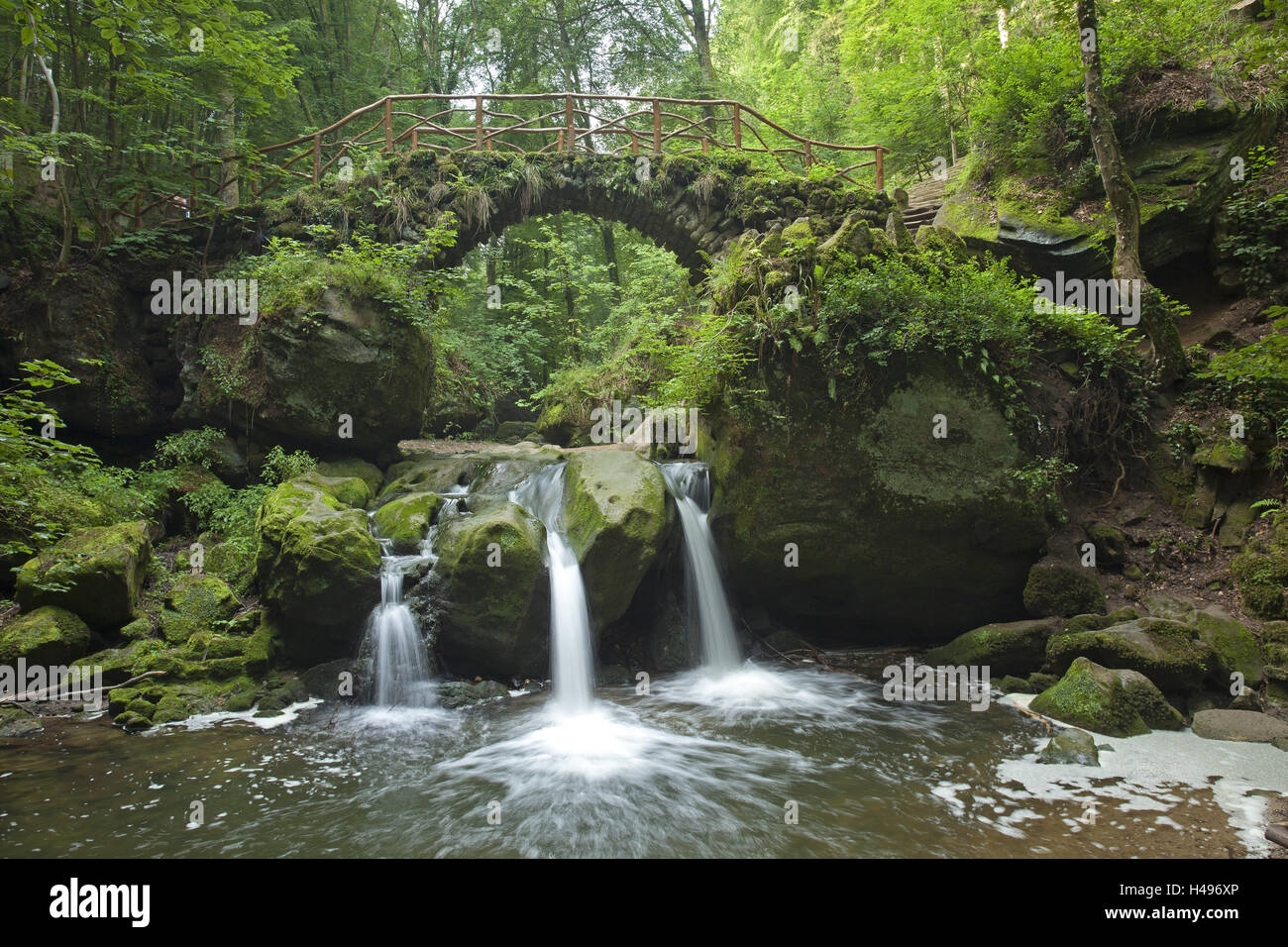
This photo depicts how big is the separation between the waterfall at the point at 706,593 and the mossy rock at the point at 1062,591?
3.55 metres

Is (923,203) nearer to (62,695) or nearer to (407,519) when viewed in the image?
(407,519)

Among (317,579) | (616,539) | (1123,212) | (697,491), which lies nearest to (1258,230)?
(1123,212)

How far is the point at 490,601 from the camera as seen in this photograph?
23.7 ft

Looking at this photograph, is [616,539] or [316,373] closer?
[616,539]

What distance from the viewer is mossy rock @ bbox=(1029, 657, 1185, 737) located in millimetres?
5523

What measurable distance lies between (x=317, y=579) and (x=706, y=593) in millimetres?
4624

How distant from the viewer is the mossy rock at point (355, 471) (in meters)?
9.59

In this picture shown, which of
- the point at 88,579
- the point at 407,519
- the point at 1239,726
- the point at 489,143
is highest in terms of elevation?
the point at 489,143

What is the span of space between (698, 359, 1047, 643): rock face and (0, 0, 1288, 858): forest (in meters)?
0.05

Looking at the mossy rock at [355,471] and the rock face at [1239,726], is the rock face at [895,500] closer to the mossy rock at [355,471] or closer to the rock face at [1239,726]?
the rock face at [1239,726]

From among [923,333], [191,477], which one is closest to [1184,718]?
A: [923,333]

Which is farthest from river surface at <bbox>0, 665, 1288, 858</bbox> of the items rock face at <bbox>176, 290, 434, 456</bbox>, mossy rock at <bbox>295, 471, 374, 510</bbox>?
rock face at <bbox>176, 290, 434, 456</bbox>

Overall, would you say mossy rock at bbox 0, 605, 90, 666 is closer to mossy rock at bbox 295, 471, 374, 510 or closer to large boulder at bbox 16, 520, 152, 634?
large boulder at bbox 16, 520, 152, 634
